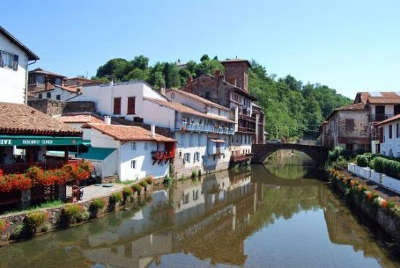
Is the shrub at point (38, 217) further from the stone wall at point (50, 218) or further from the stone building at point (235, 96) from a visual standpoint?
the stone building at point (235, 96)

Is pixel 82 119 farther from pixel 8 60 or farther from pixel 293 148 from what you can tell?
pixel 293 148

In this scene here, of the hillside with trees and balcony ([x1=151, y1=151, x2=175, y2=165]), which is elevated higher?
the hillside with trees

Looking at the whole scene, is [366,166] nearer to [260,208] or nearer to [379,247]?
[260,208]

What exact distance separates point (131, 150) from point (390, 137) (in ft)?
80.5

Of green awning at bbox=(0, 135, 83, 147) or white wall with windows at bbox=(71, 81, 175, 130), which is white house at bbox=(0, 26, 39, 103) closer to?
green awning at bbox=(0, 135, 83, 147)

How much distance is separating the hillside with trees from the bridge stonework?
1054 inches

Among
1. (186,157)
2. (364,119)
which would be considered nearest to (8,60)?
(186,157)

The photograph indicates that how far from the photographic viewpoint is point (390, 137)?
33188mm

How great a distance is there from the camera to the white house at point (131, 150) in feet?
88.6

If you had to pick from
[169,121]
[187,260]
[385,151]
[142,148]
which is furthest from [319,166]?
[187,260]

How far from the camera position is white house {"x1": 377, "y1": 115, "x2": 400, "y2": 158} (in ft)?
→ 101

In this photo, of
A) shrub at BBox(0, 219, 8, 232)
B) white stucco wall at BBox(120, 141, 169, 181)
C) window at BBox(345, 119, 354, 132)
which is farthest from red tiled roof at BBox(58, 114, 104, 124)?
window at BBox(345, 119, 354, 132)

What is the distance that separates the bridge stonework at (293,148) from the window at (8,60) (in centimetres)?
4384

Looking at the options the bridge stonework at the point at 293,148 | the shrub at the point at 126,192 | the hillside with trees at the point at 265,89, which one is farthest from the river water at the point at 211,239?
the hillside with trees at the point at 265,89
